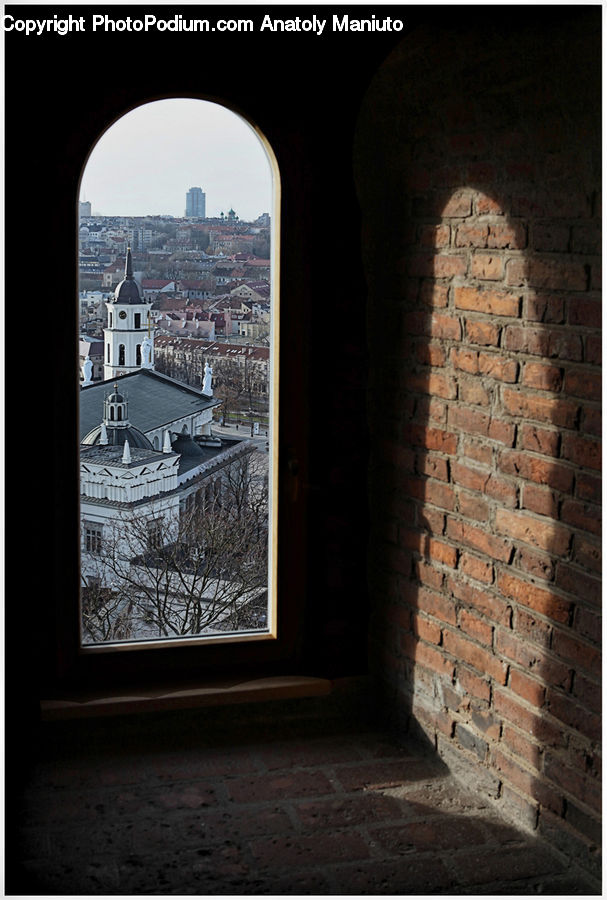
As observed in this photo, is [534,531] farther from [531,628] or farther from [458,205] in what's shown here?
[458,205]

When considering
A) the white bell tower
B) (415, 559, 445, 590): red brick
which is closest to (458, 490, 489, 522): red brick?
(415, 559, 445, 590): red brick

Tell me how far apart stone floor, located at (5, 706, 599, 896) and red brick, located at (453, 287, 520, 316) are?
4.45 feet

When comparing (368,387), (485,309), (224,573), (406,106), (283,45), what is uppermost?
(283,45)

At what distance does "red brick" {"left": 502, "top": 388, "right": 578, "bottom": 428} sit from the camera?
2.52 m

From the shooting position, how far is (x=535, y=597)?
2660mm

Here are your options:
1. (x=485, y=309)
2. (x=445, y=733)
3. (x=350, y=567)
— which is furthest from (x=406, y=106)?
(x=445, y=733)

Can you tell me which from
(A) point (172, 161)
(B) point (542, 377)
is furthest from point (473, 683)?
(A) point (172, 161)

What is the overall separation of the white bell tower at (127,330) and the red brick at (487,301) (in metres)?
0.96

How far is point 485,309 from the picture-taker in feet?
9.43

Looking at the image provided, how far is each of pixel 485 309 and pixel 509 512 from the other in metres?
0.56

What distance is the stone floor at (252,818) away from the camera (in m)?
2.56

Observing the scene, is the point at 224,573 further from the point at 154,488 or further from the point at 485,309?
the point at 485,309

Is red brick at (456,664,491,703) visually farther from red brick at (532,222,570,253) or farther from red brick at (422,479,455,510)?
red brick at (532,222,570,253)

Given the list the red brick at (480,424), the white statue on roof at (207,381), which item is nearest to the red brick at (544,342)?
the red brick at (480,424)
